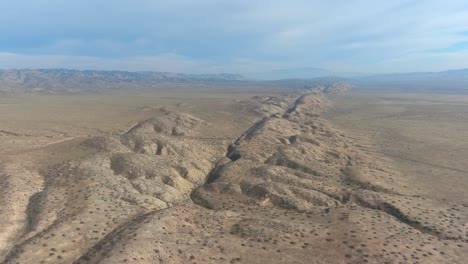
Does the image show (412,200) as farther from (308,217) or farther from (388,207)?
(308,217)

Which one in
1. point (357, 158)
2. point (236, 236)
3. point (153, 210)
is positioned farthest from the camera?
point (357, 158)

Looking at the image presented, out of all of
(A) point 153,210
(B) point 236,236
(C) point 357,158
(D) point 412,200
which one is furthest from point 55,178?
(C) point 357,158

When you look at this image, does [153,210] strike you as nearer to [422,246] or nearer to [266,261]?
[266,261]

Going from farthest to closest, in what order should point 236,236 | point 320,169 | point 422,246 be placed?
point 320,169 < point 236,236 < point 422,246

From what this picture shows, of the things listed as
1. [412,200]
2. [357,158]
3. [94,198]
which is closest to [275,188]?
[412,200]

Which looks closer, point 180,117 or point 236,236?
point 236,236

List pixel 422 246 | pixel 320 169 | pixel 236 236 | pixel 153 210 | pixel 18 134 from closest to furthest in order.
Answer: pixel 422 246 → pixel 236 236 → pixel 153 210 → pixel 320 169 → pixel 18 134
